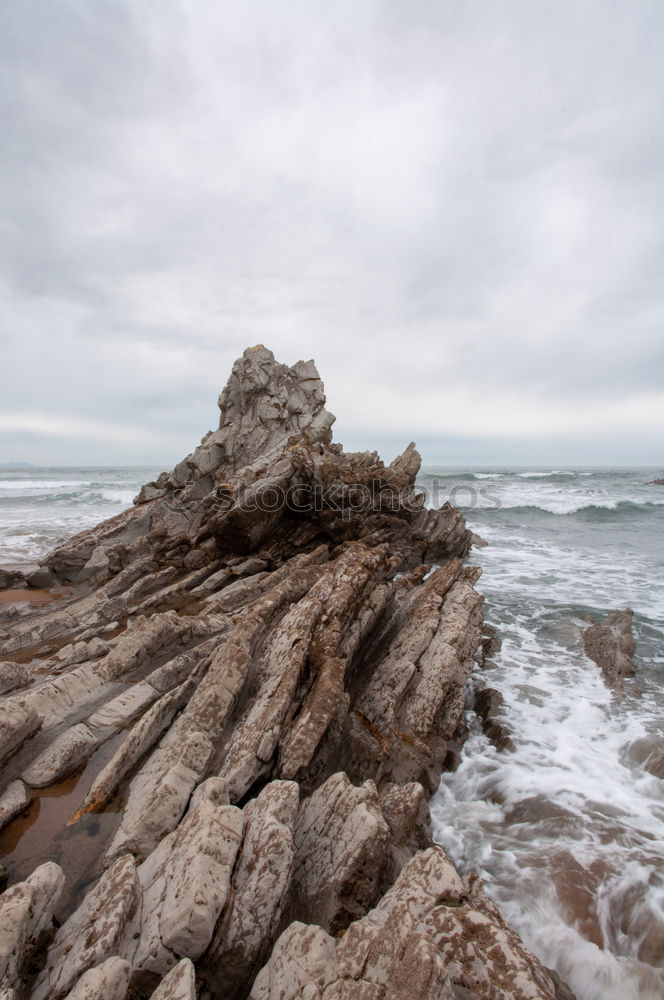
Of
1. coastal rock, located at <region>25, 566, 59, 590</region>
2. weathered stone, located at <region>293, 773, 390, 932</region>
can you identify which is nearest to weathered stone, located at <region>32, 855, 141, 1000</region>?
weathered stone, located at <region>293, 773, 390, 932</region>

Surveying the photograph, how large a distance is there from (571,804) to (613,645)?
6.67m

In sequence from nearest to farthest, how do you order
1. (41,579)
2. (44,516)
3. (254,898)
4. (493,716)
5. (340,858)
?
(254,898) → (340,858) → (493,716) → (41,579) → (44,516)

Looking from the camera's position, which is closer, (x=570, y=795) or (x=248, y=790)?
(x=248, y=790)

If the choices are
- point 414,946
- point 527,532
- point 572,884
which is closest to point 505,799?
point 572,884

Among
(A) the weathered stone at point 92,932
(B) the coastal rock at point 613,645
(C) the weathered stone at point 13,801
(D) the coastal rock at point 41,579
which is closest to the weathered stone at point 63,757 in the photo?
(C) the weathered stone at point 13,801

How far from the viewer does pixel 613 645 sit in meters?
12.9

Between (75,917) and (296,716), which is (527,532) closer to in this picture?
(296,716)

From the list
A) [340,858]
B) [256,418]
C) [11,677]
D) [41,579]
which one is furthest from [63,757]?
[256,418]

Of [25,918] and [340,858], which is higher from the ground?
[25,918]

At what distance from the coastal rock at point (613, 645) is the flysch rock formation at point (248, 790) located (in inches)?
115

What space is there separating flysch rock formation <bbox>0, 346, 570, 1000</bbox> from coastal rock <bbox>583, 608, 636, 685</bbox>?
293cm

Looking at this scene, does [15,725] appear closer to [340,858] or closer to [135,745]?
[135,745]

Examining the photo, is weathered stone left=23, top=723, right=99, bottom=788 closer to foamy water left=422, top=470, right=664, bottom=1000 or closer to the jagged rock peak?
foamy water left=422, top=470, right=664, bottom=1000

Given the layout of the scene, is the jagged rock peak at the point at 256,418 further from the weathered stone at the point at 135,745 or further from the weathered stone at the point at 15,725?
the weathered stone at the point at 15,725
